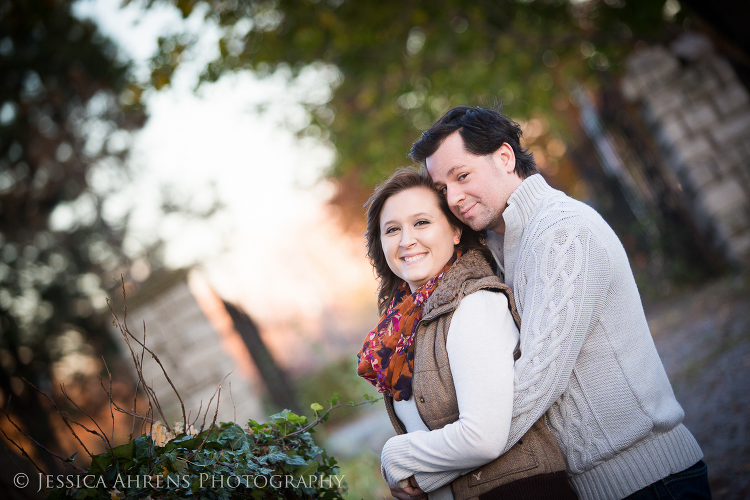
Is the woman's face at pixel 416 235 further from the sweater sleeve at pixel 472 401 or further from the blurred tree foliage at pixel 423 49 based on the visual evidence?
the blurred tree foliage at pixel 423 49

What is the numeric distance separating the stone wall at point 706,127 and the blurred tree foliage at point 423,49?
0.65 metres

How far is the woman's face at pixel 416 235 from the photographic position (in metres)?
2.25

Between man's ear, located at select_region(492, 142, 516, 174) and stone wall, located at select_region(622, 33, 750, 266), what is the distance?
6751 millimetres

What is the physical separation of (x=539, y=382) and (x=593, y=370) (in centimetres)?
27

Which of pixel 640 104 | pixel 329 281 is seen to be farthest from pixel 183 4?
pixel 329 281

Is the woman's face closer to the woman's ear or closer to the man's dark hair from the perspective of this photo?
the woman's ear

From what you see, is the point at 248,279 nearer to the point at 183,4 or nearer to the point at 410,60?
the point at 410,60

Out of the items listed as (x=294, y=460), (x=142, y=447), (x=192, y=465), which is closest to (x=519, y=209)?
(x=294, y=460)

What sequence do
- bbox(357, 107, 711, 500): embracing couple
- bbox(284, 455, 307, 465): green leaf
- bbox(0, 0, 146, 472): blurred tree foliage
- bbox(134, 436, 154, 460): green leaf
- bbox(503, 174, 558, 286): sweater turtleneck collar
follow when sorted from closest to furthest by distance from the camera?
1. bbox(134, 436, 154, 460): green leaf
2. bbox(357, 107, 711, 500): embracing couple
3. bbox(284, 455, 307, 465): green leaf
4. bbox(503, 174, 558, 286): sweater turtleneck collar
5. bbox(0, 0, 146, 472): blurred tree foliage

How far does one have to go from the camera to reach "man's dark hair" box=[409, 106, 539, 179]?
7.78 ft

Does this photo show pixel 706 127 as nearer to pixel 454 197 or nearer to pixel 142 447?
pixel 454 197

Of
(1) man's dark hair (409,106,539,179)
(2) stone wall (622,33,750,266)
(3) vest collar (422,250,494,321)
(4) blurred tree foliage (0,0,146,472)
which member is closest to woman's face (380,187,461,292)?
(3) vest collar (422,250,494,321)

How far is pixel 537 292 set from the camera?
1.91m

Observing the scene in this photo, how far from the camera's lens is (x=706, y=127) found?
307 inches
